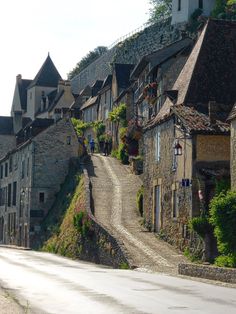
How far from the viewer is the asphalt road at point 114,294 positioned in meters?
15.0

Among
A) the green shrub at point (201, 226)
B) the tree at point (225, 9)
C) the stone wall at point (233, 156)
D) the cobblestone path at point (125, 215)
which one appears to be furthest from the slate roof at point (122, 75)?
the stone wall at point (233, 156)

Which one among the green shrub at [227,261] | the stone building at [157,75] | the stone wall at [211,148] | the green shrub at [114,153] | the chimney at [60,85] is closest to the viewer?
the green shrub at [227,261]

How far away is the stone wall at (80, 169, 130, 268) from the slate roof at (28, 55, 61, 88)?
2507 inches

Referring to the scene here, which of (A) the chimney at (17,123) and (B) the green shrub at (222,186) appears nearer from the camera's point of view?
(B) the green shrub at (222,186)

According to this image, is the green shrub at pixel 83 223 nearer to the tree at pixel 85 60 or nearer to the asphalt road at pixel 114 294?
the asphalt road at pixel 114 294

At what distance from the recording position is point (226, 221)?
26.9 metres

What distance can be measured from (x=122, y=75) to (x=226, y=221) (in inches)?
1716

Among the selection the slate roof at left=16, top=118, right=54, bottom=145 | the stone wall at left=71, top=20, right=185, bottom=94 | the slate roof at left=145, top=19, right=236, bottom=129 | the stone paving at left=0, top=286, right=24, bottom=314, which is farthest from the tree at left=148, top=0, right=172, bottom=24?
the stone paving at left=0, top=286, right=24, bottom=314

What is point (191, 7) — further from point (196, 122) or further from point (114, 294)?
point (114, 294)

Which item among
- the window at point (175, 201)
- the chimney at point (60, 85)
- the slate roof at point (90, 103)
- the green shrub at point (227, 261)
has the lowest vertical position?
the green shrub at point (227, 261)

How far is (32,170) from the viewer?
2226 inches

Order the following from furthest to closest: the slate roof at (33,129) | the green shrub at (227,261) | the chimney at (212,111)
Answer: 1. the slate roof at (33,129)
2. the chimney at (212,111)
3. the green shrub at (227,261)

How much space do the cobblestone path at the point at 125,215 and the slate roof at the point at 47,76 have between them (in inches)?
1761

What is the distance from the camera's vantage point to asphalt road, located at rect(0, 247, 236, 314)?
49.2ft
